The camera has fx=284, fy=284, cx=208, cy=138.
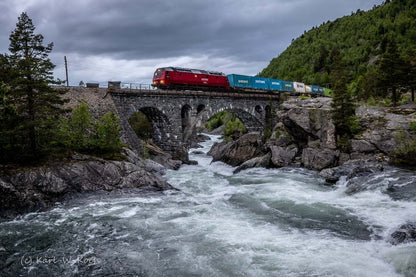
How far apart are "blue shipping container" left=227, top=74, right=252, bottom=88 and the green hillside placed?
38637 mm

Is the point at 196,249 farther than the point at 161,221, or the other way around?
the point at 161,221

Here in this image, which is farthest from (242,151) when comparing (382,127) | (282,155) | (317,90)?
(317,90)

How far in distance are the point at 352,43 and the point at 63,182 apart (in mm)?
126600

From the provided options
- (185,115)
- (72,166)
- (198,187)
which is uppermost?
(185,115)

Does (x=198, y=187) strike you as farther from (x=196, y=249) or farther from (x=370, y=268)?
(x=370, y=268)

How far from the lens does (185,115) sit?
42.0 metres

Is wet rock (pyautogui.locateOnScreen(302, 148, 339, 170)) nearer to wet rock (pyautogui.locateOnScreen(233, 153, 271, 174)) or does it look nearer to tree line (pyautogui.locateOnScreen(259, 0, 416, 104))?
wet rock (pyautogui.locateOnScreen(233, 153, 271, 174))

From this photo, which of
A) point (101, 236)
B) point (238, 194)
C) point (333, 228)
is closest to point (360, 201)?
point (333, 228)

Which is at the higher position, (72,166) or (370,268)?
(72,166)

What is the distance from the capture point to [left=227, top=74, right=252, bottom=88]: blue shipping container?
51.2 m

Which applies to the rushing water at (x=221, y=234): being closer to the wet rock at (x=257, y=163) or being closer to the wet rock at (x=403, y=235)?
the wet rock at (x=403, y=235)

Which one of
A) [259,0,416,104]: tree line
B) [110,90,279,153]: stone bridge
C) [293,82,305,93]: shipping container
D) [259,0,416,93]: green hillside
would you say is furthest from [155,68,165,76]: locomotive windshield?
[259,0,416,93]: green hillside

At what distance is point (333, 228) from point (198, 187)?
1366 centimetres

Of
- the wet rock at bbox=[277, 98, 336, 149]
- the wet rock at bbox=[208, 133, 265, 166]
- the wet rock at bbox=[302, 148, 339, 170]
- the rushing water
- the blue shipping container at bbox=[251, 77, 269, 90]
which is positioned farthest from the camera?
the blue shipping container at bbox=[251, 77, 269, 90]
